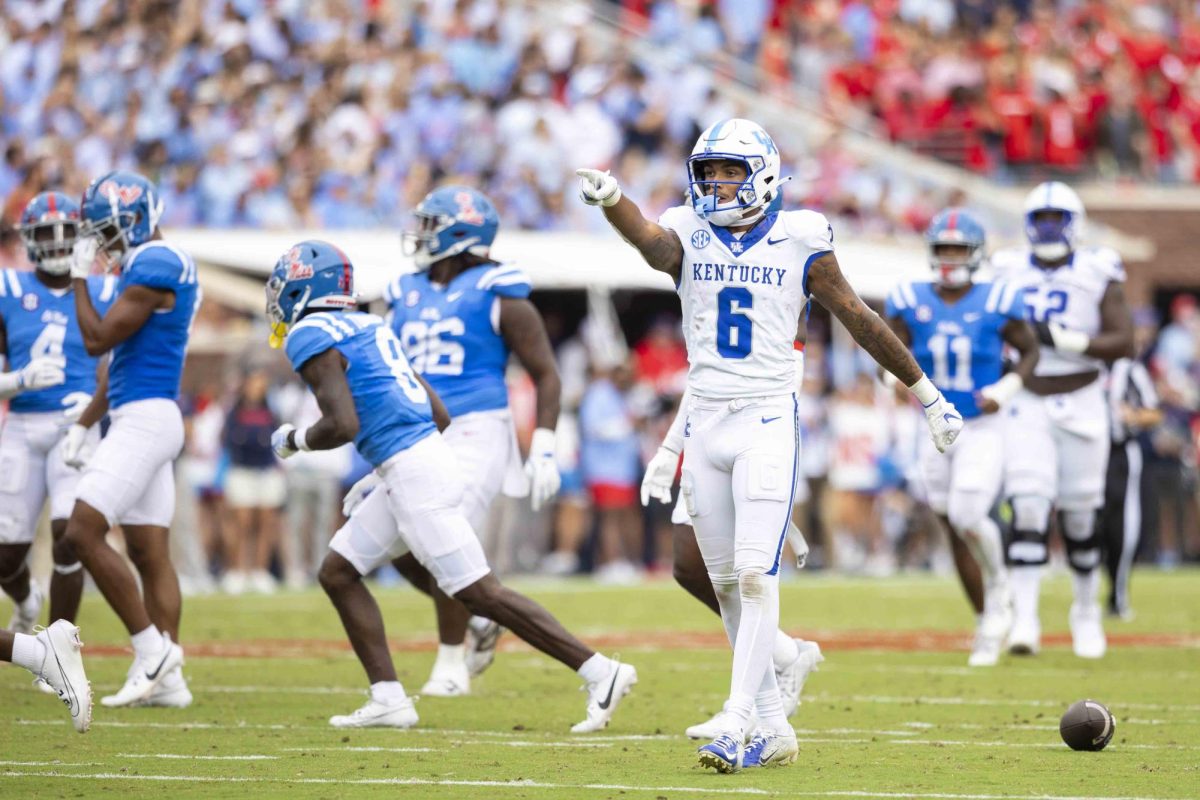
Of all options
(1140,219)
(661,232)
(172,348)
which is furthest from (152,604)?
(1140,219)

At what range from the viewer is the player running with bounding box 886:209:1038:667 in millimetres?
10172

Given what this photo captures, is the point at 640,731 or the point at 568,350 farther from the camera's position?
the point at 568,350

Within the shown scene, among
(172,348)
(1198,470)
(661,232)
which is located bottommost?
(1198,470)

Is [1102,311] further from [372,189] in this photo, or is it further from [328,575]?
[372,189]

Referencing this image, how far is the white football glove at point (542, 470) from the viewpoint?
8352 mm

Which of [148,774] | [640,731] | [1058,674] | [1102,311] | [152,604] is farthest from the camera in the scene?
[1102,311]

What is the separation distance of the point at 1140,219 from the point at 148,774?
17.9 m

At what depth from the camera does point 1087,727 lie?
675cm

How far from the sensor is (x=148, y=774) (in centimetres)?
624

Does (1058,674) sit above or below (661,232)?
below

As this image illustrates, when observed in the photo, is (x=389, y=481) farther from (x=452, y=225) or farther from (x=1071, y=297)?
(x=1071, y=297)

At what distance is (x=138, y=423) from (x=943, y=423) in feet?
11.6

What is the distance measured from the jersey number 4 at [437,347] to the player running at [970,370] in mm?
2751

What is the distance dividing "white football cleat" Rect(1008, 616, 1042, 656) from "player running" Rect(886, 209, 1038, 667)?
0.17m
